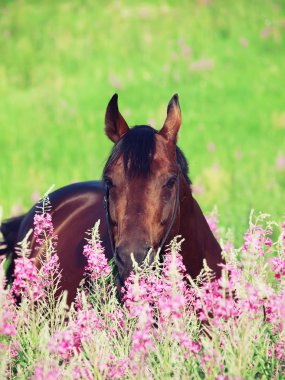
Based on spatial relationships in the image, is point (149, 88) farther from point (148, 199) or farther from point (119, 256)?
point (119, 256)

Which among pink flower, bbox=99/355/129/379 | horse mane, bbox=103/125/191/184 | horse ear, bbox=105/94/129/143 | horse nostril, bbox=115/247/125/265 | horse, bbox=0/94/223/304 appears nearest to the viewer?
pink flower, bbox=99/355/129/379

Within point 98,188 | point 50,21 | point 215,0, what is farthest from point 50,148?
point 215,0

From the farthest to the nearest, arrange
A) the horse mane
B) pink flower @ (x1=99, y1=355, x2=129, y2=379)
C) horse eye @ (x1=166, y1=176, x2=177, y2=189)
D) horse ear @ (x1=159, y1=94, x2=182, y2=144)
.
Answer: horse ear @ (x1=159, y1=94, x2=182, y2=144), horse eye @ (x1=166, y1=176, x2=177, y2=189), the horse mane, pink flower @ (x1=99, y1=355, x2=129, y2=379)

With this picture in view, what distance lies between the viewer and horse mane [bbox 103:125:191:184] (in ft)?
14.9

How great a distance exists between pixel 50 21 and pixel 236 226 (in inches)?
555

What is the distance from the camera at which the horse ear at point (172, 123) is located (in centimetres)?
497

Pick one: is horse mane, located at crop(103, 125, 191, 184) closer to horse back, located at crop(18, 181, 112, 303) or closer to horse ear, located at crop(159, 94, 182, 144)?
horse ear, located at crop(159, 94, 182, 144)

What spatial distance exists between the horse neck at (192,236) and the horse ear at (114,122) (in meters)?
0.55

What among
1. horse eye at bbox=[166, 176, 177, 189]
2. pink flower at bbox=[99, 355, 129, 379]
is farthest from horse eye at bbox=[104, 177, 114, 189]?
pink flower at bbox=[99, 355, 129, 379]

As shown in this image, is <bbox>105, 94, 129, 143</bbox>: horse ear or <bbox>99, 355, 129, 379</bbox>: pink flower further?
<bbox>105, 94, 129, 143</bbox>: horse ear

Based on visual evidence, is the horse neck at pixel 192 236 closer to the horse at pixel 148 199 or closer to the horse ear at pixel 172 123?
the horse at pixel 148 199

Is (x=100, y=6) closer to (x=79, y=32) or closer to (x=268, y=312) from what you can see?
(x=79, y=32)

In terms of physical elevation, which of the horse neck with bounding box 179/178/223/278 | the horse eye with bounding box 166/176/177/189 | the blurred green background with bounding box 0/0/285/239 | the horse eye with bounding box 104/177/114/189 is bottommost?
the horse neck with bounding box 179/178/223/278

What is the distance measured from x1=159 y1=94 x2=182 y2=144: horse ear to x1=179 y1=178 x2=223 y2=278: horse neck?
0.94 feet
